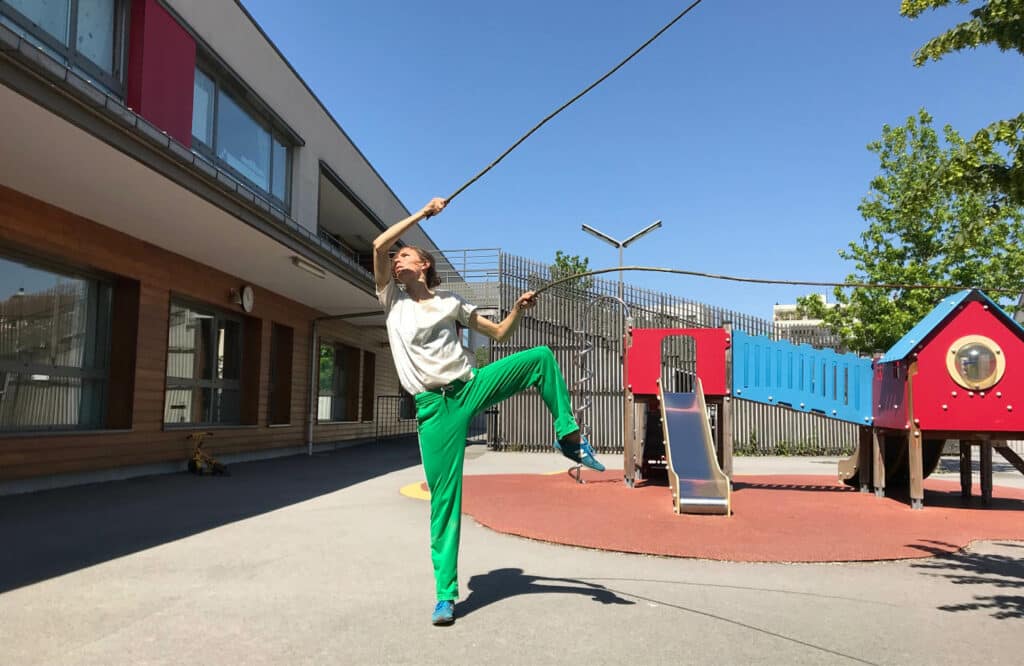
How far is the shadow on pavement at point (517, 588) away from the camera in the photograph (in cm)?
431

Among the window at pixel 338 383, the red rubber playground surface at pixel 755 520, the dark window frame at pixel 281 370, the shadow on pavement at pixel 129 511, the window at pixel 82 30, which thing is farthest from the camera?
the window at pixel 338 383

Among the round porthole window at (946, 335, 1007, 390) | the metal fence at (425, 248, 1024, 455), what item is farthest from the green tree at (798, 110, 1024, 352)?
the round porthole window at (946, 335, 1007, 390)

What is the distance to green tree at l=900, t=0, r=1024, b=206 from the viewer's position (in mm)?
5727

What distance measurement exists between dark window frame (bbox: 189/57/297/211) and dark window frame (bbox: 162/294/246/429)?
2.47 meters

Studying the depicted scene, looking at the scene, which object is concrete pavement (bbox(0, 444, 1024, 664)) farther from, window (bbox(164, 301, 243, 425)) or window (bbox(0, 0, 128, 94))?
window (bbox(0, 0, 128, 94))

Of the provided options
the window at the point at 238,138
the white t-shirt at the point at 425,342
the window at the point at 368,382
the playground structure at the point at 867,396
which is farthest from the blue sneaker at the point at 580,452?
the window at the point at 368,382

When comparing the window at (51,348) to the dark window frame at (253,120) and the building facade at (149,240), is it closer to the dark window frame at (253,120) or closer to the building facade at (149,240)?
the building facade at (149,240)

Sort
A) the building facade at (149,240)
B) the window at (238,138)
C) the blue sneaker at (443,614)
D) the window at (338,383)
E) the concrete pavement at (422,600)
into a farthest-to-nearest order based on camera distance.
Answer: the window at (338,383) → the window at (238,138) → the building facade at (149,240) → the blue sneaker at (443,614) → the concrete pavement at (422,600)

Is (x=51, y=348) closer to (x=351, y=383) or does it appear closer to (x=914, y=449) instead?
(x=914, y=449)

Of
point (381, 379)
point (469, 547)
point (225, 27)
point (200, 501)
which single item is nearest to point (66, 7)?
point (225, 27)

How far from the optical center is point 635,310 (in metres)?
20.5

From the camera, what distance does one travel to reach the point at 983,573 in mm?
5387

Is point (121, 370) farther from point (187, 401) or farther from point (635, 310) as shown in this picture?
point (635, 310)

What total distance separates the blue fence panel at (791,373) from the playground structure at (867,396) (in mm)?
17
